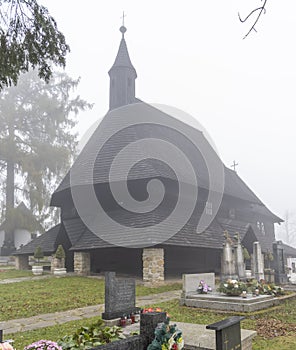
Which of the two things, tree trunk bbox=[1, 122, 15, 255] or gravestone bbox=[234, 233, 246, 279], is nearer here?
gravestone bbox=[234, 233, 246, 279]

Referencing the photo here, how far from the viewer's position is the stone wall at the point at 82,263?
65.0ft

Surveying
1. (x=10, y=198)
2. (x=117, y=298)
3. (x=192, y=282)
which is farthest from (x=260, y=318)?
(x=10, y=198)

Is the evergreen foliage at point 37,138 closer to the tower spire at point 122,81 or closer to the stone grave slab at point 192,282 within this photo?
the tower spire at point 122,81

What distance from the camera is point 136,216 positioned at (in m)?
19.8

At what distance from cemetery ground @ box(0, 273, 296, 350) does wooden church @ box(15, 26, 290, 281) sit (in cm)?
217

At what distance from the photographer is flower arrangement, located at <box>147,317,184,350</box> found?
A: 4252 millimetres

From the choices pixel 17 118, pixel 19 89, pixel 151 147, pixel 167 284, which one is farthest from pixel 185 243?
pixel 19 89

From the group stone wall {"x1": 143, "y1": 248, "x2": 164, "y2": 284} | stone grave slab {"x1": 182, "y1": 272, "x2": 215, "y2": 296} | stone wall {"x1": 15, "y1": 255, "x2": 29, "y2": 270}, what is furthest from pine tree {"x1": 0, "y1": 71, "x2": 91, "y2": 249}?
stone grave slab {"x1": 182, "y1": 272, "x2": 215, "y2": 296}

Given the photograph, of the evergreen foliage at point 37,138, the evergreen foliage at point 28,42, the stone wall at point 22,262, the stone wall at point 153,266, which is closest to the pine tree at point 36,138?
the evergreen foliage at point 37,138

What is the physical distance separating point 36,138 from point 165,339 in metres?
32.3

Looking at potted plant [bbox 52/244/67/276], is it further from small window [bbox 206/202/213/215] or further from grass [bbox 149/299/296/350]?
small window [bbox 206/202/213/215]

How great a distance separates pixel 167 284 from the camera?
58.0ft

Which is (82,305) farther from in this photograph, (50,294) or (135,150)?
(135,150)

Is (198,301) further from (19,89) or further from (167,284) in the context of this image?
(19,89)
